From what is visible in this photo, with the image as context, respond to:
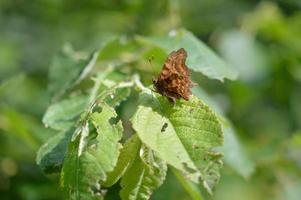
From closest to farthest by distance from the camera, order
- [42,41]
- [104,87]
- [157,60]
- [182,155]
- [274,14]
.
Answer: [182,155] < [104,87] < [157,60] < [274,14] < [42,41]

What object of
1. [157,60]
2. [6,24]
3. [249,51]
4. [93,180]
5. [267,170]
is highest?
[93,180]

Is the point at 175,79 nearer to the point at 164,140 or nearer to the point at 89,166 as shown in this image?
the point at 164,140

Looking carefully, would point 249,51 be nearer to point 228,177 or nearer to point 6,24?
point 228,177

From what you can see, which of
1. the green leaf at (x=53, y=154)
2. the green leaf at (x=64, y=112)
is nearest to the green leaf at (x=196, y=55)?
the green leaf at (x=64, y=112)

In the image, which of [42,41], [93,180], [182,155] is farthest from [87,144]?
[42,41]

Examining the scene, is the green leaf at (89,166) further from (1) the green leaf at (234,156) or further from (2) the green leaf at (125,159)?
(1) the green leaf at (234,156)

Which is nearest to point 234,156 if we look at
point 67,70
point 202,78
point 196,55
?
A: point 196,55

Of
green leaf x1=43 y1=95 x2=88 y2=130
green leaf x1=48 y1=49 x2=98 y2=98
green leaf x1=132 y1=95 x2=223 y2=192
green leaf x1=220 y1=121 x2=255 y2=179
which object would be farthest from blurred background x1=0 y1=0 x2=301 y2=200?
green leaf x1=132 y1=95 x2=223 y2=192
